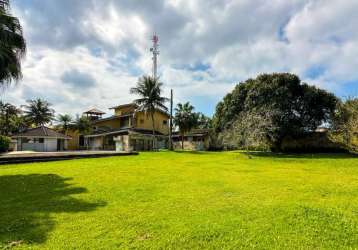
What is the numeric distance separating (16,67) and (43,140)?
2993 cm

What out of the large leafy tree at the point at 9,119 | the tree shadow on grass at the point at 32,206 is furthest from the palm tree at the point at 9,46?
the large leafy tree at the point at 9,119

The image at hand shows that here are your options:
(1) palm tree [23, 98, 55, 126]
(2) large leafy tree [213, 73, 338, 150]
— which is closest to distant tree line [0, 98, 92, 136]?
(1) palm tree [23, 98, 55, 126]

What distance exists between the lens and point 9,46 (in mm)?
11453

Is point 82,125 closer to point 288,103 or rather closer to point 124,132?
point 124,132

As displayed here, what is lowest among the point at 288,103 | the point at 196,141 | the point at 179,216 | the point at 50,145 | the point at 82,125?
the point at 179,216

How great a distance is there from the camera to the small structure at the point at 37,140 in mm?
37531

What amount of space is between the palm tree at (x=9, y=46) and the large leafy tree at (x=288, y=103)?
22.5 metres

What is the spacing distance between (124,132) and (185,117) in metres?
9.63

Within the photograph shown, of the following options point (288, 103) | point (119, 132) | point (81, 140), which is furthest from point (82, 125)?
point (288, 103)

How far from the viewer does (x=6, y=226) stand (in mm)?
5242

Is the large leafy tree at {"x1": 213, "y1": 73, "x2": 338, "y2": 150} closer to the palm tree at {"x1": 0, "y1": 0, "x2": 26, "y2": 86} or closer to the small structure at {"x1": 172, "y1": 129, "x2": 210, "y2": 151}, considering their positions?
the small structure at {"x1": 172, "y1": 129, "x2": 210, "y2": 151}

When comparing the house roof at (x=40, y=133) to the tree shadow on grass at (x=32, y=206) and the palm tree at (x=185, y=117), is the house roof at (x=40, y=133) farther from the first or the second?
the tree shadow on grass at (x=32, y=206)

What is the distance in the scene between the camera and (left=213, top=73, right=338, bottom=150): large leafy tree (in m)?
27.5

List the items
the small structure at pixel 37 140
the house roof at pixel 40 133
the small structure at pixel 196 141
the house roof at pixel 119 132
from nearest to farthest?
the small structure at pixel 37 140, the house roof at pixel 40 133, the house roof at pixel 119 132, the small structure at pixel 196 141
